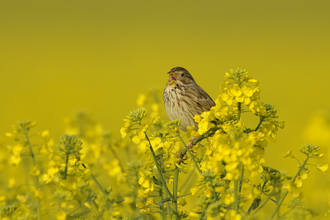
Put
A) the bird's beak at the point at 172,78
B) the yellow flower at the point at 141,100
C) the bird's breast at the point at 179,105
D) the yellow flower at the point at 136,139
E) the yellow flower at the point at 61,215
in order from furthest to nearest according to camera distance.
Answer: the bird's beak at the point at 172,78
the bird's breast at the point at 179,105
the yellow flower at the point at 141,100
the yellow flower at the point at 136,139
the yellow flower at the point at 61,215

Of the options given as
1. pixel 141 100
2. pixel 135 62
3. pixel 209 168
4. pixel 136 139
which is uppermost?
pixel 135 62

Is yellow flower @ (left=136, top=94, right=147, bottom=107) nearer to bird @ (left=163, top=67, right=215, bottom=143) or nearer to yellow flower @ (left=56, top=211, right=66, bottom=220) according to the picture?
bird @ (left=163, top=67, right=215, bottom=143)

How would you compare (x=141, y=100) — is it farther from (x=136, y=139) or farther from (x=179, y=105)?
(x=136, y=139)

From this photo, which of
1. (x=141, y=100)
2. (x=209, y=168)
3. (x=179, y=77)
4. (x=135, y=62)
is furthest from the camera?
(x=135, y=62)

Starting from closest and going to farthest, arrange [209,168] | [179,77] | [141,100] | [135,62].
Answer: [209,168] → [141,100] → [179,77] → [135,62]

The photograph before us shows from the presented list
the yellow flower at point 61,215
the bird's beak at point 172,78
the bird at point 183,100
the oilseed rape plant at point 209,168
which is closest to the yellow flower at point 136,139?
the oilseed rape plant at point 209,168

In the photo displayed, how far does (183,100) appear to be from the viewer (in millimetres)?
5160

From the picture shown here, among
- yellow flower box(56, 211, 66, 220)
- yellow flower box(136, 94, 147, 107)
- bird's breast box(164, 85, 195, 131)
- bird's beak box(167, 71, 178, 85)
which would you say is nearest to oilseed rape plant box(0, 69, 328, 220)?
yellow flower box(56, 211, 66, 220)

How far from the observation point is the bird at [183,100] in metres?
5.07

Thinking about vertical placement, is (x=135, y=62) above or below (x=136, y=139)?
above

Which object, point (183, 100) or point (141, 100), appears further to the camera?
point (183, 100)

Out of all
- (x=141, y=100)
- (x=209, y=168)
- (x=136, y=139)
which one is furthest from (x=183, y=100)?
(x=209, y=168)

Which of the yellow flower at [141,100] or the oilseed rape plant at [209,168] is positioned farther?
the yellow flower at [141,100]

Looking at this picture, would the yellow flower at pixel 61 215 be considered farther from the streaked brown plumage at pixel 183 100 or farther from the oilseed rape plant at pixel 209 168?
the streaked brown plumage at pixel 183 100
